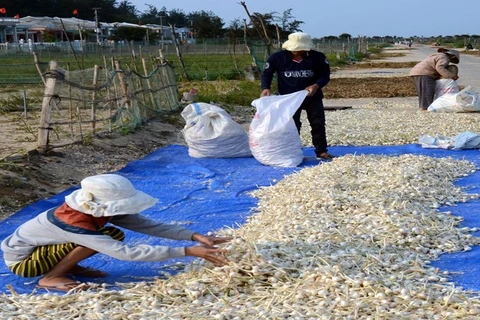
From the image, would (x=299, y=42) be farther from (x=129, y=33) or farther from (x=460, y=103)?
(x=129, y=33)

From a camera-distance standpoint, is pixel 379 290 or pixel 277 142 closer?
pixel 379 290

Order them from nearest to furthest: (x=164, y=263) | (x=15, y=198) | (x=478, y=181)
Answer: (x=164, y=263), (x=15, y=198), (x=478, y=181)

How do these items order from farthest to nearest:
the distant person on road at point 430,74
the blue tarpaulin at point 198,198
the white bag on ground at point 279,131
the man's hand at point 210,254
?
1. the distant person on road at point 430,74
2. the white bag on ground at point 279,131
3. the blue tarpaulin at point 198,198
4. the man's hand at point 210,254

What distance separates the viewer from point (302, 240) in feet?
11.2

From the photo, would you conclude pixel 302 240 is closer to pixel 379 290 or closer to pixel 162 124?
pixel 379 290

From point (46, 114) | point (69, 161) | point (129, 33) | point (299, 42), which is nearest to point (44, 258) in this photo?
point (69, 161)

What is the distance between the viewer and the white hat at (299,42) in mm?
6188

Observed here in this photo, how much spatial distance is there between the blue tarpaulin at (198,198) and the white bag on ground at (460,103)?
3179mm

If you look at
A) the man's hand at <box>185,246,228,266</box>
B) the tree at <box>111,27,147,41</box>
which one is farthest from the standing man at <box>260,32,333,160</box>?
the tree at <box>111,27,147,41</box>

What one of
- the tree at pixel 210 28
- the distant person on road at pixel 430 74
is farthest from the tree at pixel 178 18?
the distant person on road at pixel 430 74

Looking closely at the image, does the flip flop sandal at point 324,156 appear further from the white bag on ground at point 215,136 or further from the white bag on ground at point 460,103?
the white bag on ground at point 460,103

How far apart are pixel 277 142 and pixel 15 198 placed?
241cm

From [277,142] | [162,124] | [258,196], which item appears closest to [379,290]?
[258,196]

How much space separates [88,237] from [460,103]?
26.3ft
